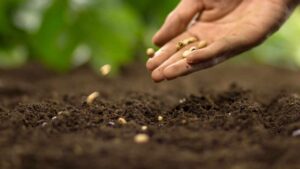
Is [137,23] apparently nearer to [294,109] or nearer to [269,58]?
[269,58]

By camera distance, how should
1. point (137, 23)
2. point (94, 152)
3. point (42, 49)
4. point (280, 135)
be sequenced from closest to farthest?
point (94, 152) → point (280, 135) → point (42, 49) → point (137, 23)

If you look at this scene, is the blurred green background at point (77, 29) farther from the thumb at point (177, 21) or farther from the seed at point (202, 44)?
the seed at point (202, 44)

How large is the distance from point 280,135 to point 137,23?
2670mm

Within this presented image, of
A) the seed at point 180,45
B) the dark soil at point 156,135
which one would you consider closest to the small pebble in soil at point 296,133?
the dark soil at point 156,135

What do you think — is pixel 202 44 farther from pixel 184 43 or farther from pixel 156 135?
pixel 156 135

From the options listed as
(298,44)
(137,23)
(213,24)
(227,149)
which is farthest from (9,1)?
(227,149)

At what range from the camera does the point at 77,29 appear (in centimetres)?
379

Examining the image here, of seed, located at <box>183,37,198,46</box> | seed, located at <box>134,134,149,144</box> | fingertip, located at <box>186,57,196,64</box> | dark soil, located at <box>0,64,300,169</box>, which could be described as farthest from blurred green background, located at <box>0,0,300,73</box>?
seed, located at <box>134,134,149,144</box>

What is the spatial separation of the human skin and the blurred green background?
1.56 m

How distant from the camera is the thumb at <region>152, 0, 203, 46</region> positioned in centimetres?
218

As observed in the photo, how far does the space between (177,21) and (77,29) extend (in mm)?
1708

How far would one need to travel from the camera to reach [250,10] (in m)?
2.07

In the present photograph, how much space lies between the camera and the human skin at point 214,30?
1.92m

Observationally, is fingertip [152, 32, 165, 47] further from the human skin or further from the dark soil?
the dark soil
